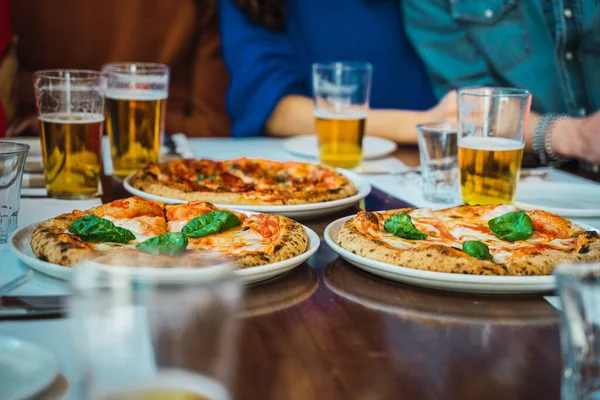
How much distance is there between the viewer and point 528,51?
2.87m

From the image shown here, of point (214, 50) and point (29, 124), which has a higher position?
point (214, 50)

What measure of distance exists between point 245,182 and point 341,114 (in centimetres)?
44

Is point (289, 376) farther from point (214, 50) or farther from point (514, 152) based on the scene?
point (214, 50)

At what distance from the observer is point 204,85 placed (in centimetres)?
362

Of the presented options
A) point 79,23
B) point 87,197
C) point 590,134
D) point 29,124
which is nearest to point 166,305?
point 87,197

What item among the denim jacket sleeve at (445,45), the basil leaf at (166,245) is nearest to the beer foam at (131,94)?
the basil leaf at (166,245)

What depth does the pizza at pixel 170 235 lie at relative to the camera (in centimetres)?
105

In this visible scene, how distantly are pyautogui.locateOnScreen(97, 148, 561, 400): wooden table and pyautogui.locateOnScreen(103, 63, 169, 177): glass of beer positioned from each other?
2.71 feet

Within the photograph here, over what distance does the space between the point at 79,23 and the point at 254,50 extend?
0.89 metres

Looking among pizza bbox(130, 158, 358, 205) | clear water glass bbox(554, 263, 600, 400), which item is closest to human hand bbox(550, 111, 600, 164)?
pizza bbox(130, 158, 358, 205)

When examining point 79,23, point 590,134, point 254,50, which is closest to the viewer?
point 590,134

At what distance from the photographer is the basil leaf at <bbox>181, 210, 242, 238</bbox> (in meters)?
1.17

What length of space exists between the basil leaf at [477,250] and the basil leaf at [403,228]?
0.33 feet

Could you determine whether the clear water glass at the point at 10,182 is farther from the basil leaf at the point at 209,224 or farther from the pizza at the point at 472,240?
the pizza at the point at 472,240
